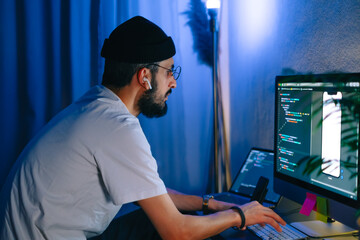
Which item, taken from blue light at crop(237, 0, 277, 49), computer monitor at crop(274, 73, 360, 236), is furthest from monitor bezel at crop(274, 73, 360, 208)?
blue light at crop(237, 0, 277, 49)

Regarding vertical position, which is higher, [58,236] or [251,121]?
[251,121]

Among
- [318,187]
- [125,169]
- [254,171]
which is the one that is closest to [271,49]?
[254,171]

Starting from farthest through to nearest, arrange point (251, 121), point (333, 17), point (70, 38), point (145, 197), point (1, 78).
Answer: point (251, 121)
point (70, 38)
point (1, 78)
point (333, 17)
point (145, 197)

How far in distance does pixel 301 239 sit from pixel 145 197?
484 mm

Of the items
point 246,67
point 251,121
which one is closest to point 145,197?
point 251,121

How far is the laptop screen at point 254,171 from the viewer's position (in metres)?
1.55

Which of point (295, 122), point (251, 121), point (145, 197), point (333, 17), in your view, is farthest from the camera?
point (251, 121)

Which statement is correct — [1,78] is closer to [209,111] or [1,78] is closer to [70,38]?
[70,38]

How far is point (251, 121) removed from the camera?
6.67 feet

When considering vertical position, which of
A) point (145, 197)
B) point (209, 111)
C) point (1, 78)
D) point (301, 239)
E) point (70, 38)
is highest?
point (70, 38)

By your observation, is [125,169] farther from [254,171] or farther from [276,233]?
[254,171]

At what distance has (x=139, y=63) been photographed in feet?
4.10

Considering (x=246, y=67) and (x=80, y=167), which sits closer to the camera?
(x=80, y=167)

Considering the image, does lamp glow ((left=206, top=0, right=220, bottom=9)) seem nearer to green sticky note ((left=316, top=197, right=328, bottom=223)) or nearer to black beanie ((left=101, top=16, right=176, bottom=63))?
black beanie ((left=101, top=16, right=176, bottom=63))
